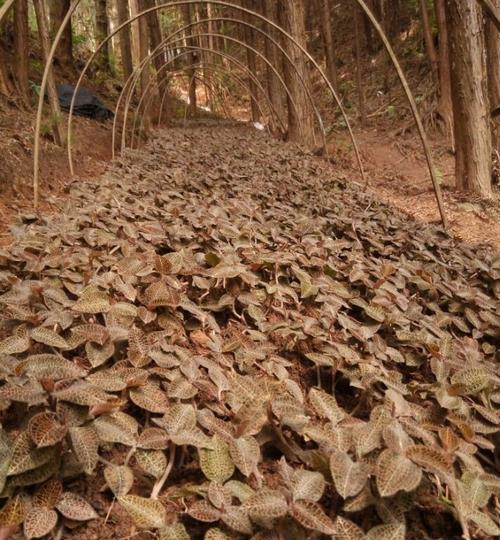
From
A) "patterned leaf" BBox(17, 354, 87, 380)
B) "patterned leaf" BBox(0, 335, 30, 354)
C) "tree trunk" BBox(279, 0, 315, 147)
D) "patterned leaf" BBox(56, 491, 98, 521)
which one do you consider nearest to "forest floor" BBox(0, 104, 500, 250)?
"tree trunk" BBox(279, 0, 315, 147)

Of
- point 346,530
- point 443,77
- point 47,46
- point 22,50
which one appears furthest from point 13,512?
point 443,77

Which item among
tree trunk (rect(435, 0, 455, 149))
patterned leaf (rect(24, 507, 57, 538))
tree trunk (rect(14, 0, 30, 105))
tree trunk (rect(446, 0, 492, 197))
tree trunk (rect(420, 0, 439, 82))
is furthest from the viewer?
tree trunk (rect(420, 0, 439, 82))

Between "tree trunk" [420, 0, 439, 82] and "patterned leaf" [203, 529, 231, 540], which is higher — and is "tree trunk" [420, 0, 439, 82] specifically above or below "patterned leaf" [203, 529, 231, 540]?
above

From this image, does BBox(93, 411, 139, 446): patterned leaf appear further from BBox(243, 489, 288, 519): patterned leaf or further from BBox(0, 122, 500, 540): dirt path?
BBox(243, 489, 288, 519): patterned leaf

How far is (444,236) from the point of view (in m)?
3.31

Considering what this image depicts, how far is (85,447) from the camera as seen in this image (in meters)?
0.94

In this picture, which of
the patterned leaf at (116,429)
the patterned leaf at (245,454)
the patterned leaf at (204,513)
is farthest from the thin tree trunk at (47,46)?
the patterned leaf at (204,513)

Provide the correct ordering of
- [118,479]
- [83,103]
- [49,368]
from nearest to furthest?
[118,479]
[49,368]
[83,103]

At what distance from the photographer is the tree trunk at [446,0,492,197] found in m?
4.75

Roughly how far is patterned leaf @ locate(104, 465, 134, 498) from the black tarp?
8720 millimetres

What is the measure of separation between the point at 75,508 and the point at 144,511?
0.13 metres

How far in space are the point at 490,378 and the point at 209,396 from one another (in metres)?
0.82

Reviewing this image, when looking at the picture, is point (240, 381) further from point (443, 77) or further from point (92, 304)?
point (443, 77)

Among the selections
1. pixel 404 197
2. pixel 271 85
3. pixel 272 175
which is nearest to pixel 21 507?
pixel 272 175
